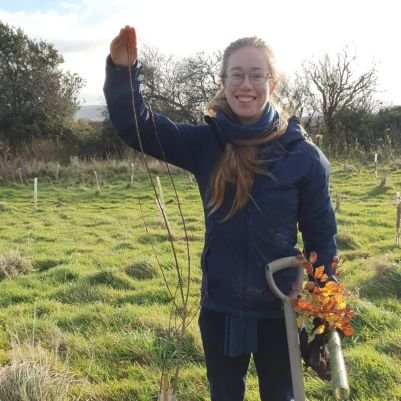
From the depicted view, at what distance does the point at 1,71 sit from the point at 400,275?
2279 cm

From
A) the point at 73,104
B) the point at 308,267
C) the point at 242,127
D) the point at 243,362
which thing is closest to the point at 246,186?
the point at 242,127

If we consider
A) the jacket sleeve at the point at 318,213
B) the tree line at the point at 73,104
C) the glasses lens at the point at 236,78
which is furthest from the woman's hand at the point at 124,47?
the tree line at the point at 73,104

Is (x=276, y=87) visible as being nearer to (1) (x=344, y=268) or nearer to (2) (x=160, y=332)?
(2) (x=160, y=332)

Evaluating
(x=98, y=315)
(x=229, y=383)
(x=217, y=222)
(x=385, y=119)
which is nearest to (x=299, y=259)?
(x=217, y=222)

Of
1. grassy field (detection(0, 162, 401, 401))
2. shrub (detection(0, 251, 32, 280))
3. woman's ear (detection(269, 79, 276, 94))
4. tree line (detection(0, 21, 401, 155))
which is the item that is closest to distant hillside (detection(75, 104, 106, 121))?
tree line (detection(0, 21, 401, 155))

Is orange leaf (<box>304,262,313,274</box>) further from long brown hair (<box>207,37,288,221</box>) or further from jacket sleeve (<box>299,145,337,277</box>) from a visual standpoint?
long brown hair (<box>207,37,288,221</box>)

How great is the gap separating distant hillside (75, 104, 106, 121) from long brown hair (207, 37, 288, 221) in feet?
79.2

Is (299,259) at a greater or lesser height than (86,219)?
greater

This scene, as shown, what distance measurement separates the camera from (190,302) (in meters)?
4.80

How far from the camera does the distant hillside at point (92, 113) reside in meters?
26.3

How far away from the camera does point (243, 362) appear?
2174 mm

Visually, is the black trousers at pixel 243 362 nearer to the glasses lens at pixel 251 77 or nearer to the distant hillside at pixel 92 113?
the glasses lens at pixel 251 77

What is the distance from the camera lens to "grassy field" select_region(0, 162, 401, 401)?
10.5ft

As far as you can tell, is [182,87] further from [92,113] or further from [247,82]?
[247,82]
